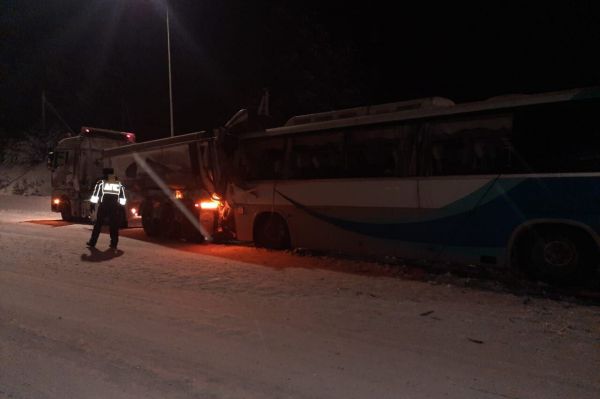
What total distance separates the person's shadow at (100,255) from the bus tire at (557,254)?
7894mm

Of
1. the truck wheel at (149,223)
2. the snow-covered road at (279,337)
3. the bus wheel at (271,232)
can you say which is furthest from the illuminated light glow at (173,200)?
the snow-covered road at (279,337)

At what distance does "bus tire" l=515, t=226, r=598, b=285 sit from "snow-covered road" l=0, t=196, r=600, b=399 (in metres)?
1.16

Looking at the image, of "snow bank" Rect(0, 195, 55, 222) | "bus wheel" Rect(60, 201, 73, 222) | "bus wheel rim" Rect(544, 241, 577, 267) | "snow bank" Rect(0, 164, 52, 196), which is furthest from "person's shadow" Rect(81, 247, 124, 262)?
"snow bank" Rect(0, 164, 52, 196)

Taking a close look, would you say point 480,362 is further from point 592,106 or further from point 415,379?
point 592,106

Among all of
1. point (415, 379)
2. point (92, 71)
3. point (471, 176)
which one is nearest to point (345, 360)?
point (415, 379)

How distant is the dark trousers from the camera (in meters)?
12.3

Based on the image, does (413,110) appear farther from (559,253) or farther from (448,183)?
(559,253)

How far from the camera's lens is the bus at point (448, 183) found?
8.11m

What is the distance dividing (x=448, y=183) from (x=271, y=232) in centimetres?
466

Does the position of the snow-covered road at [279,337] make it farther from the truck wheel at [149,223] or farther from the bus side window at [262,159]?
the truck wheel at [149,223]

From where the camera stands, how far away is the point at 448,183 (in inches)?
366

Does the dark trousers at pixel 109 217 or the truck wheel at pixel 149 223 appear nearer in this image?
the dark trousers at pixel 109 217

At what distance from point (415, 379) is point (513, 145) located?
522cm

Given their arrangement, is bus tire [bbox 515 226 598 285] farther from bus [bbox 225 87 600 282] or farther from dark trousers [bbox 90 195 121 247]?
dark trousers [bbox 90 195 121 247]
